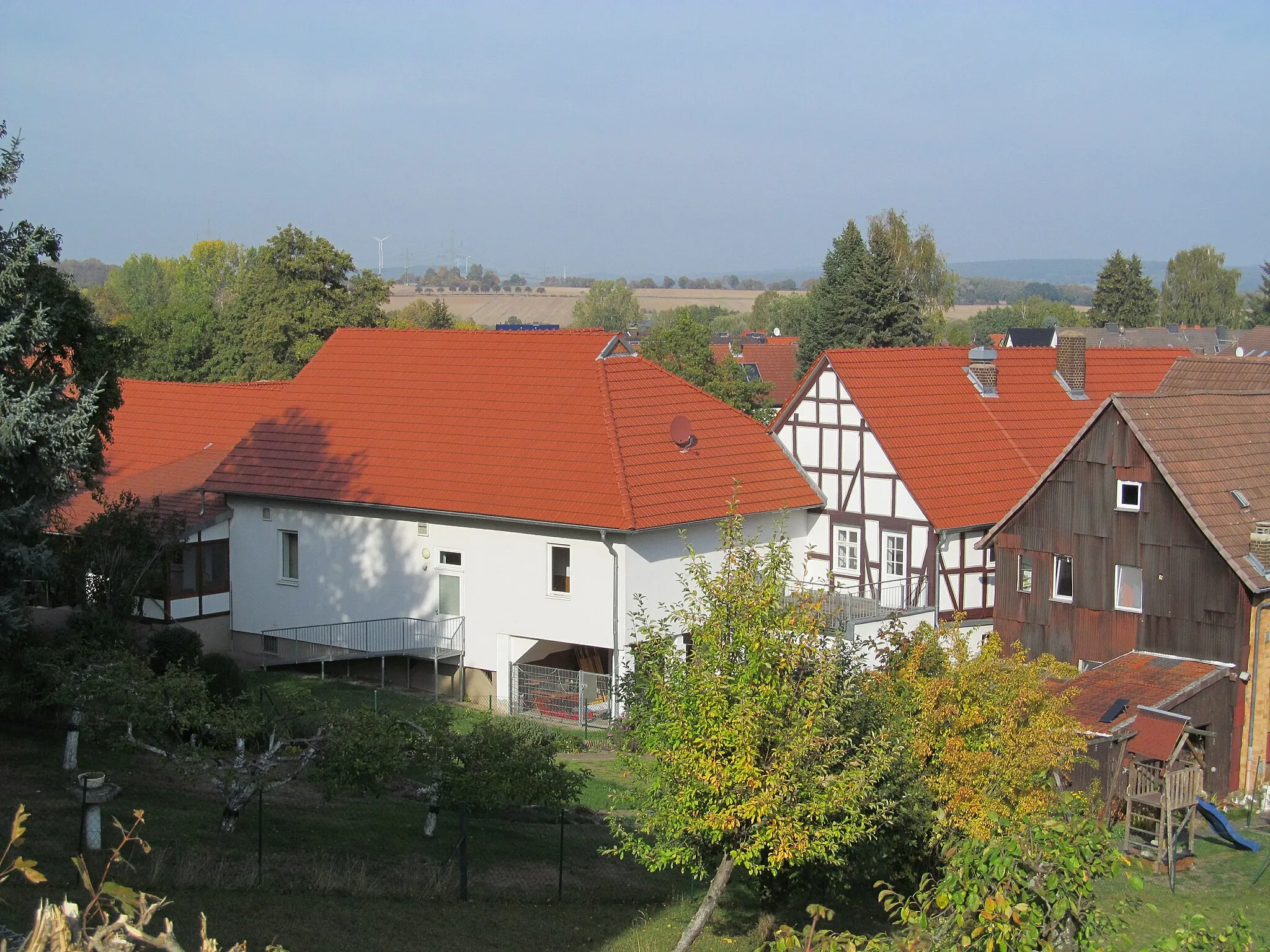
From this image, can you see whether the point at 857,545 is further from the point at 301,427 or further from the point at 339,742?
the point at 339,742

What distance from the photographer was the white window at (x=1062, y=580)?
94.3 feet

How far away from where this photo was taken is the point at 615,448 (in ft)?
96.3

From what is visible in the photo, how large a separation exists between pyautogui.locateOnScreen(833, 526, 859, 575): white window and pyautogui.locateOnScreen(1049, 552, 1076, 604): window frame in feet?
15.9

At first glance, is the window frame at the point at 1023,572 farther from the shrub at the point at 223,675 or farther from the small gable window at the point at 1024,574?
the shrub at the point at 223,675

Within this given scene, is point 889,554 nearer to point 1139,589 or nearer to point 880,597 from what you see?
point 880,597

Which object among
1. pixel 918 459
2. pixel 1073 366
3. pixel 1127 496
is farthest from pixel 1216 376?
pixel 1127 496

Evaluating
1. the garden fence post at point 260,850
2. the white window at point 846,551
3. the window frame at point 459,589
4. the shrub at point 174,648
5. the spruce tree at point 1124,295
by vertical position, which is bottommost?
the garden fence post at point 260,850

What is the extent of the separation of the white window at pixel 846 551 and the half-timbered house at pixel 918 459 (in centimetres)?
3

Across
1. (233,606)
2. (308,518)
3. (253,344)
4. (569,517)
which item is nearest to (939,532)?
(569,517)

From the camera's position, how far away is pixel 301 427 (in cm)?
3369

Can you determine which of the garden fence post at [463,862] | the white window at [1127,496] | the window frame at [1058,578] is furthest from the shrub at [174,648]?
the white window at [1127,496]

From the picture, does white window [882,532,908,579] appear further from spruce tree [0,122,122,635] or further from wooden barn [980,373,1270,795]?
spruce tree [0,122,122,635]

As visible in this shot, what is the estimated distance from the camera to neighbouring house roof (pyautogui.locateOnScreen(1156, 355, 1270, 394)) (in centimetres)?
3522

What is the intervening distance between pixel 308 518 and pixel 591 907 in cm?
1699
